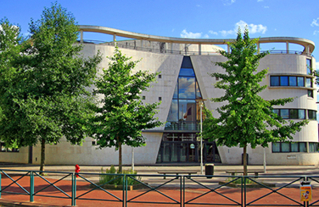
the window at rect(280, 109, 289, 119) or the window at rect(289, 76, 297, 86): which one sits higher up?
the window at rect(289, 76, 297, 86)

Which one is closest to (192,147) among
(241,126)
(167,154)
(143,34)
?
(167,154)

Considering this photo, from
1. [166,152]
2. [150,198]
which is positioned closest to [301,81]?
[166,152]

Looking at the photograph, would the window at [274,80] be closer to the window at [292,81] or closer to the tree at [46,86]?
the window at [292,81]

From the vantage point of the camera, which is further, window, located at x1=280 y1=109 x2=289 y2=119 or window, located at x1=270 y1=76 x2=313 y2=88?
window, located at x1=270 y1=76 x2=313 y2=88

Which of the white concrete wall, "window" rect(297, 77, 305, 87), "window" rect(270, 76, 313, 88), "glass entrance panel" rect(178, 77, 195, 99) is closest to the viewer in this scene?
the white concrete wall

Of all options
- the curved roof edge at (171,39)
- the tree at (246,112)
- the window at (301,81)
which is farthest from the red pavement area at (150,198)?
the window at (301,81)

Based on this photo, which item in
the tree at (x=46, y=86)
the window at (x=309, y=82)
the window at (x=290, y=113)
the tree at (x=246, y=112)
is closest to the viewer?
the tree at (x=246, y=112)

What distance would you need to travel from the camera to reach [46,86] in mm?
21672

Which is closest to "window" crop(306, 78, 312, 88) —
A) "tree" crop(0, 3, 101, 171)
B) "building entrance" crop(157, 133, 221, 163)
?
"building entrance" crop(157, 133, 221, 163)

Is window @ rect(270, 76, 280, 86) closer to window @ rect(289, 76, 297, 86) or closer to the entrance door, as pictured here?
Result: window @ rect(289, 76, 297, 86)

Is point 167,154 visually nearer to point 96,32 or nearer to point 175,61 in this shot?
point 175,61

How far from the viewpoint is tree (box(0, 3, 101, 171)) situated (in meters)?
19.9

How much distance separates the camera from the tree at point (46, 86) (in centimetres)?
1994

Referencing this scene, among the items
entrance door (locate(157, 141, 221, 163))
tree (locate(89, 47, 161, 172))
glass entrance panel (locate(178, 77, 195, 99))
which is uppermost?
glass entrance panel (locate(178, 77, 195, 99))
